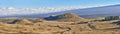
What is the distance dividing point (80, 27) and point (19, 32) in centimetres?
6683

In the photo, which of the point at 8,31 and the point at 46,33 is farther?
the point at 46,33

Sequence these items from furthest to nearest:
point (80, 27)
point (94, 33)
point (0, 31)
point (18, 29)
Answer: point (80, 27), point (94, 33), point (18, 29), point (0, 31)

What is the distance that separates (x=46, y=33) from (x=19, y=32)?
1281 cm

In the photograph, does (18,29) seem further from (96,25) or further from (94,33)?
(96,25)

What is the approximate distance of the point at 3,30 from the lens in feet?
306

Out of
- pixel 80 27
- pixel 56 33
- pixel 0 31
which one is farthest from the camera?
pixel 80 27

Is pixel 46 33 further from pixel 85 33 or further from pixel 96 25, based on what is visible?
pixel 96 25

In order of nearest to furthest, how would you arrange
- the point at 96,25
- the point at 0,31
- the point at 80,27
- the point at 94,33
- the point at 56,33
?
the point at 0,31 → the point at 56,33 → the point at 94,33 → the point at 80,27 → the point at 96,25

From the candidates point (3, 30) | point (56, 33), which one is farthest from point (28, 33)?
point (56, 33)

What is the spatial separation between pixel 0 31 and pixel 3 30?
266cm

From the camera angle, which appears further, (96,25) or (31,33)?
(96,25)

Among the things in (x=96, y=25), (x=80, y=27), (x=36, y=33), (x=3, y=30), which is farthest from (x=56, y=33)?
(x=96, y=25)

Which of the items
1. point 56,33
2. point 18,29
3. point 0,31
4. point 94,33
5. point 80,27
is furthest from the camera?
point 80,27

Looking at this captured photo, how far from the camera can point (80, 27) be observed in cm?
15400
